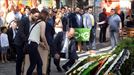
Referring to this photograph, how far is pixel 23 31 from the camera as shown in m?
13.2

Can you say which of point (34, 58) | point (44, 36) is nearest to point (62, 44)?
point (44, 36)

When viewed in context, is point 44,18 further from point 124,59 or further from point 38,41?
point 124,59

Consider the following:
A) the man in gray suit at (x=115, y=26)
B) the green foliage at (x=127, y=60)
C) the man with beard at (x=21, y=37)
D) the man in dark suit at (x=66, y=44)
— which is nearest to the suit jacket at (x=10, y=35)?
the man in dark suit at (x=66, y=44)

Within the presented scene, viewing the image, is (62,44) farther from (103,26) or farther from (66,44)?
(103,26)

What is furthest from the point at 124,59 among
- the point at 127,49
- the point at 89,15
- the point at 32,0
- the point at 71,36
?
the point at 32,0

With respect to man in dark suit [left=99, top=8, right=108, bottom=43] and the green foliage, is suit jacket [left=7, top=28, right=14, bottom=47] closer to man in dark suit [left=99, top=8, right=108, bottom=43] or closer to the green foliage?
man in dark suit [left=99, top=8, right=108, bottom=43]

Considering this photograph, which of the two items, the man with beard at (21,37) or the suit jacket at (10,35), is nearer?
the man with beard at (21,37)

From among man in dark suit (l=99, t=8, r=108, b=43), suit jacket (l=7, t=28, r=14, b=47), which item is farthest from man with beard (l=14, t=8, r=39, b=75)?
man in dark suit (l=99, t=8, r=108, b=43)

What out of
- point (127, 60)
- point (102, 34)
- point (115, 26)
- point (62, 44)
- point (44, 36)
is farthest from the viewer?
point (102, 34)

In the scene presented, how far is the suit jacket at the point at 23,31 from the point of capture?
42.7ft

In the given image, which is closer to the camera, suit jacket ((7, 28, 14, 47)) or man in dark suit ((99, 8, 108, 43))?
suit jacket ((7, 28, 14, 47))

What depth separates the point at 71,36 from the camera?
14.3m

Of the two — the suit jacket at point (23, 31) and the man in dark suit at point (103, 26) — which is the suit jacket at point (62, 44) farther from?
the man in dark suit at point (103, 26)

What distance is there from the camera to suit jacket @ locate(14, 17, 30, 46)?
13023 mm
